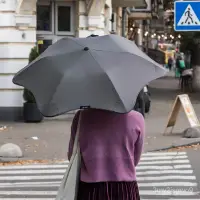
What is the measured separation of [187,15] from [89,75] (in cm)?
948

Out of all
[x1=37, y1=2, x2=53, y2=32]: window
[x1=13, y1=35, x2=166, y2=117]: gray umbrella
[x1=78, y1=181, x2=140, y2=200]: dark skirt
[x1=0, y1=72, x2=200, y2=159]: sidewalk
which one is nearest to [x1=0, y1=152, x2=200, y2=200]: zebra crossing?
[x1=0, y1=72, x2=200, y2=159]: sidewalk

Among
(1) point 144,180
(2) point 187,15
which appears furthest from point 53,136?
(1) point 144,180

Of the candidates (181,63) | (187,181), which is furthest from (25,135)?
(181,63)

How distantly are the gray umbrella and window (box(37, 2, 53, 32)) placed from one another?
15.3m

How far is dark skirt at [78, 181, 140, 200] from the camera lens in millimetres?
4023

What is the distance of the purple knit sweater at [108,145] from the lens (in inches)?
157

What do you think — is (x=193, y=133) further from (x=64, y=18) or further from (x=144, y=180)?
(x=64, y=18)

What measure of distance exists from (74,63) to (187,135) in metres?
10.8

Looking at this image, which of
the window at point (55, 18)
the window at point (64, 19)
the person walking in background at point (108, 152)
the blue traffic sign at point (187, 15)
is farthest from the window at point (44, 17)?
the person walking in background at point (108, 152)

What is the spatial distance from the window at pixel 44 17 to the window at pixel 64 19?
0.25m

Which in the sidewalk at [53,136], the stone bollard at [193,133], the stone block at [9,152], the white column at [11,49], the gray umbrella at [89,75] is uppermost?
the gray umbrella at [89,75]

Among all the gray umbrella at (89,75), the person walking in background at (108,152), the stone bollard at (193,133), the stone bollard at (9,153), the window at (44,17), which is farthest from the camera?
the window at (44,17)

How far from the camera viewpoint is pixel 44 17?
19391 mm

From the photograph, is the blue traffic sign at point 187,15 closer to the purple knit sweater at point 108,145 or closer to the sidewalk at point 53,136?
the sidewalk at point 53,136
